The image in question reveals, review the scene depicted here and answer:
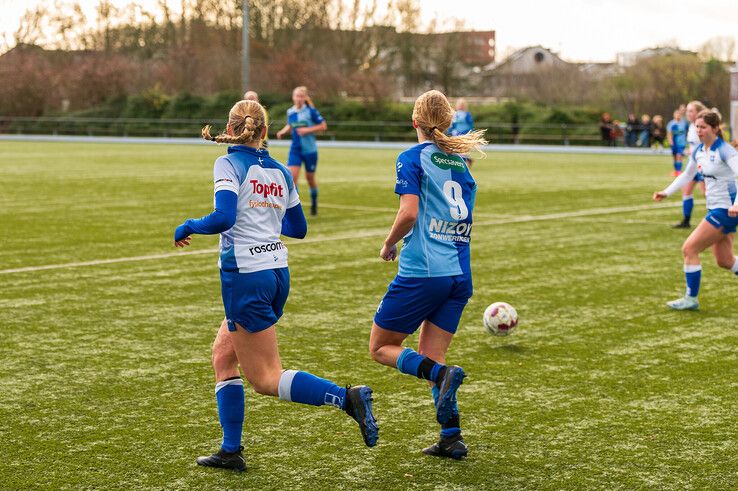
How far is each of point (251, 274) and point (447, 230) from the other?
100 cm

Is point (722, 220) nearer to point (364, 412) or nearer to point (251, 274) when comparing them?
A: point (364, 412)

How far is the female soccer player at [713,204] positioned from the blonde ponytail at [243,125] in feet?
17.1

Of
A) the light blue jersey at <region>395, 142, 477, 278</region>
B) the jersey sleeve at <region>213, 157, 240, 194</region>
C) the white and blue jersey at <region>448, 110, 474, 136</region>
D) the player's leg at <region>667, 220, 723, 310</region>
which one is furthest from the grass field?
the white and blue jersey at <region>448, 110, 474, 136</region>

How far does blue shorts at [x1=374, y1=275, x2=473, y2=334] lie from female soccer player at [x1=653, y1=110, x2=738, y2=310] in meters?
4.51

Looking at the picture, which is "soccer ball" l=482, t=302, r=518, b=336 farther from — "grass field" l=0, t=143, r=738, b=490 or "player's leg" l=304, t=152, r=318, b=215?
"player's leg" l=304, t=152, r=318, b=215

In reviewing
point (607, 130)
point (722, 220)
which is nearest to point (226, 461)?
point (722, 220)

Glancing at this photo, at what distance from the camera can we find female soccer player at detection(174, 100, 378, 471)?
4.88 m

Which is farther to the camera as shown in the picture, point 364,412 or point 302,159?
point 302,159

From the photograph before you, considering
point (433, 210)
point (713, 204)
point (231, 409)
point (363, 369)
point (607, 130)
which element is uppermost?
point (607, 130)

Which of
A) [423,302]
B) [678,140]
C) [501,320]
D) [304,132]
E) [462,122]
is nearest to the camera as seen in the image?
[423,302]

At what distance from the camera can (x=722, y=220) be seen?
938 cm

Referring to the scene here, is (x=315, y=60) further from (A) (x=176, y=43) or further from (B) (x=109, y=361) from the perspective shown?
(B) (x=109, y=361)

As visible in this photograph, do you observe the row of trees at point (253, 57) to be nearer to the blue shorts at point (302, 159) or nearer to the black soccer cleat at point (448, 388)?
the blue shorts at point (302, 159)

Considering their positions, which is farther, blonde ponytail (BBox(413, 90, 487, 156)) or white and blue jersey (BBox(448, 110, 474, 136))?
white and blue jersey (BBox(448, 110, 474, 136))
